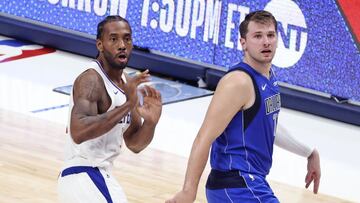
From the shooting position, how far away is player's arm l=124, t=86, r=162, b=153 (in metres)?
6.01

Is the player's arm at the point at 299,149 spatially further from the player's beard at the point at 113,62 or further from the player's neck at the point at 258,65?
the player's beard at the point at 113,62

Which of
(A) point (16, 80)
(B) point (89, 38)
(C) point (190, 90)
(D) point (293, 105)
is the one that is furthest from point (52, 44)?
(D) point (293, 105)

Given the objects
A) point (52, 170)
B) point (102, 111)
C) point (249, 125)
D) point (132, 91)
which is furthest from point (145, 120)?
point (52, 170)

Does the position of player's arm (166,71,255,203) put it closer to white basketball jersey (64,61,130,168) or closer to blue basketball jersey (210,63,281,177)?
blue basketball jersey (210,63,281,177)

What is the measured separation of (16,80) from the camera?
449 inches

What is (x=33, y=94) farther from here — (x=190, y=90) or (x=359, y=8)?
(x=359, y=8)

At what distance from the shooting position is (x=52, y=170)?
8.66 metres

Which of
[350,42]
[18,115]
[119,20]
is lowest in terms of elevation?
[18,115]

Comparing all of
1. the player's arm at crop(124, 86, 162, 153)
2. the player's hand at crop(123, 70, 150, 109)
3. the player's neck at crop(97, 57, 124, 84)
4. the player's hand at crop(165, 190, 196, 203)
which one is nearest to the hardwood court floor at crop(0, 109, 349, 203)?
the player's arm at crop(124, 86, 162, 153)

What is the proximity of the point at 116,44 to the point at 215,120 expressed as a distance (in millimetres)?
851

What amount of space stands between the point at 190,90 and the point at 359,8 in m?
2.20

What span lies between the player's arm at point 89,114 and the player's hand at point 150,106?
0.32 m

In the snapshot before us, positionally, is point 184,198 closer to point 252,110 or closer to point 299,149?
point 252,110

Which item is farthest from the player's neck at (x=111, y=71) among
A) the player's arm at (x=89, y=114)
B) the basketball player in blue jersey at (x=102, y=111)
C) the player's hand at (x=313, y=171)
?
the player's hand at (x=313, y=171)
